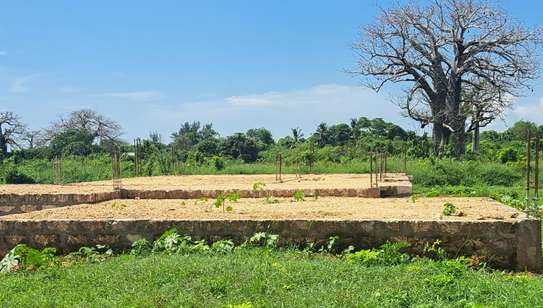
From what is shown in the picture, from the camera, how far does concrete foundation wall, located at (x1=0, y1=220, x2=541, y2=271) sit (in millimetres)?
6402

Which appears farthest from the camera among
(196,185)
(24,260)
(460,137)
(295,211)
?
(460,137)

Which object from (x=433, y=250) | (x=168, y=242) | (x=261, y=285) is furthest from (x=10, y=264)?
(x=433, y=250)

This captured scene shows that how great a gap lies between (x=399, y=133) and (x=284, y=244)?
30.5 metres

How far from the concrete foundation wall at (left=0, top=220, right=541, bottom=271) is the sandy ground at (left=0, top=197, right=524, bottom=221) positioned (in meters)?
0.19

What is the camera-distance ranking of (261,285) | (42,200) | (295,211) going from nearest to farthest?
1. (261,285)
2. (295,211)
3. (42,200)

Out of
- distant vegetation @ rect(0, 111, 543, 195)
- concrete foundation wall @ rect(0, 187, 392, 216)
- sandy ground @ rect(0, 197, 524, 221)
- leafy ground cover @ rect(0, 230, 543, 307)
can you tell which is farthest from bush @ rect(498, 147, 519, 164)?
leafy ground cover @ rect(0, 230, 543, 307)

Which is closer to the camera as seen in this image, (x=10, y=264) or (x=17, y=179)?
(x=10, y=264)

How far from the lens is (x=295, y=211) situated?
8.09 m

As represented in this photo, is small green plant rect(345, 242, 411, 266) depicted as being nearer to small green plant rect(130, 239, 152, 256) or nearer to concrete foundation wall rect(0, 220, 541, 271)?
concrete foundation wall rect(0, 220, 541, 271)

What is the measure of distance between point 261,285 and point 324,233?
1.87 meters

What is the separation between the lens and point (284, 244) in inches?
269

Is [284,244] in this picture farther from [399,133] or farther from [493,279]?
[399,133]

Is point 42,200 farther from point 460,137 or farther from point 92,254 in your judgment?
point 460,137

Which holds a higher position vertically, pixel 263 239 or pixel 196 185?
pixel 196 185
